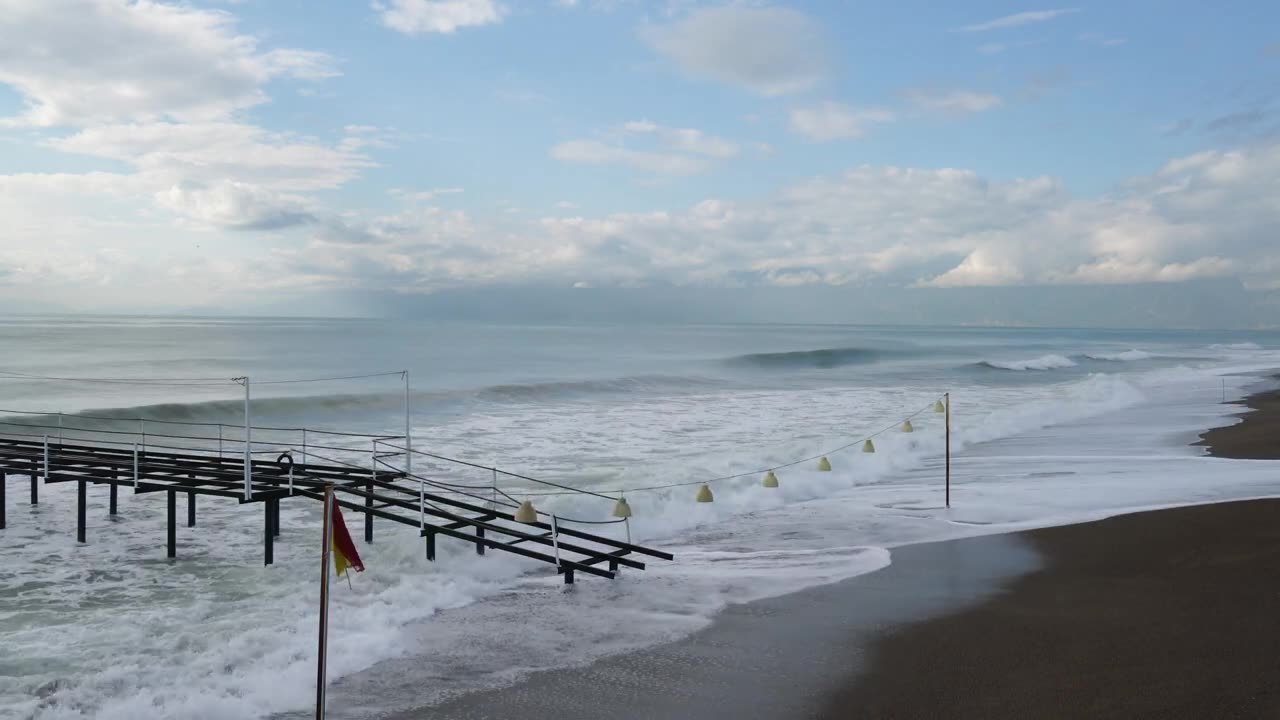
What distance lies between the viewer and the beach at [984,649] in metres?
7.88

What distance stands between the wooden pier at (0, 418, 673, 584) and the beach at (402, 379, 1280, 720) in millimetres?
3060

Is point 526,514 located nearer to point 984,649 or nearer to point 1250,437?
point 984,649

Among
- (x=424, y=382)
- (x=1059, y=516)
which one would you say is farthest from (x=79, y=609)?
(x=424, y=382)

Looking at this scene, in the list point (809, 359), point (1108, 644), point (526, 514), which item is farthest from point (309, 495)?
point (809, 359)

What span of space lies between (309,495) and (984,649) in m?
10.3

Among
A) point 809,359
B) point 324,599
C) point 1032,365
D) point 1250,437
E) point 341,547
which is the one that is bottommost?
point 1250,437

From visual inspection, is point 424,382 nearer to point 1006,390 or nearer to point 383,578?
point 1006,390

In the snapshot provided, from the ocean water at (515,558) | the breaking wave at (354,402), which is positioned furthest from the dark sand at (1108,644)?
the breaking wave at (354,402)

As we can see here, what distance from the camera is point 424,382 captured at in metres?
59.8

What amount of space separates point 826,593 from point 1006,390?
4493 cm

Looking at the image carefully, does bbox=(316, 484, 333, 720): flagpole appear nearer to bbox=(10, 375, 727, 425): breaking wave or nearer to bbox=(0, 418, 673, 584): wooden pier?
bbox=(0, 418, 673, 584): wooden pier

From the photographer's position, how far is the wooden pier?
513 inches

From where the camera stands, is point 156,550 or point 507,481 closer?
point 156,550

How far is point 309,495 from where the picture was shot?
547 inches
